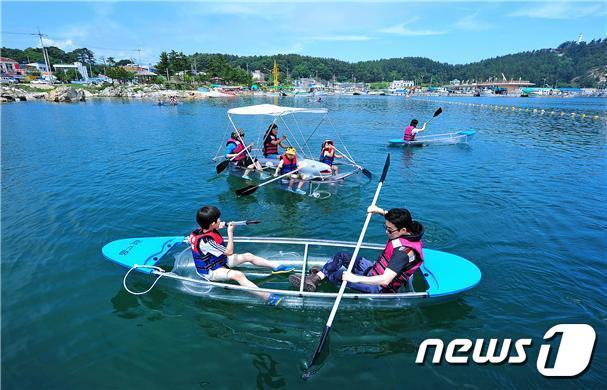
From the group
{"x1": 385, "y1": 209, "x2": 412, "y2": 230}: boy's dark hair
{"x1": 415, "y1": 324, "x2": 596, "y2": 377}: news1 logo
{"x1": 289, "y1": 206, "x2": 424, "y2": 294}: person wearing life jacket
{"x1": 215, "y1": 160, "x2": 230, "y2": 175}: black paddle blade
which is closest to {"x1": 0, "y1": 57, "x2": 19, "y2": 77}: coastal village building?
{"x1": 215, "y1": 160, "x2": 230, "y2": 175}: black paddle blade

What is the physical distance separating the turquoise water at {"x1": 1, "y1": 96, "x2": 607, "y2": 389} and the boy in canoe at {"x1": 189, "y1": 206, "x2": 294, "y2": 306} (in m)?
0.67

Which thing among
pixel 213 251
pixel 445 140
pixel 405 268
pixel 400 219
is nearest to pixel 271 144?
pixel 213 251

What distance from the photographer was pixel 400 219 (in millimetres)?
5527

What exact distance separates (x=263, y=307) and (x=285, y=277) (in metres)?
1.09

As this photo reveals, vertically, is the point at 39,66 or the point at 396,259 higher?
the point at 39,66

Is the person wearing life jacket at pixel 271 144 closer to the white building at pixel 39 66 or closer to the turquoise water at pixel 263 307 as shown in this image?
the turquoise water at pixel 263 307

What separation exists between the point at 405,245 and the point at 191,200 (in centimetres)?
1001

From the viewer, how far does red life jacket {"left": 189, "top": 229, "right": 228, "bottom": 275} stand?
6.39m

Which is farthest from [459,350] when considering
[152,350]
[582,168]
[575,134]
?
[575,134]

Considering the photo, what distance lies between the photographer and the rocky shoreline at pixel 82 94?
66369mm

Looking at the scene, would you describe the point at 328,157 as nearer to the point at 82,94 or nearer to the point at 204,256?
the point at 204,256

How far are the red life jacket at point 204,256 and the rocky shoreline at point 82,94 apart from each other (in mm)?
79435

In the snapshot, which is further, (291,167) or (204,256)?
(291,167)

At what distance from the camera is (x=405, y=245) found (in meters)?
5.52
